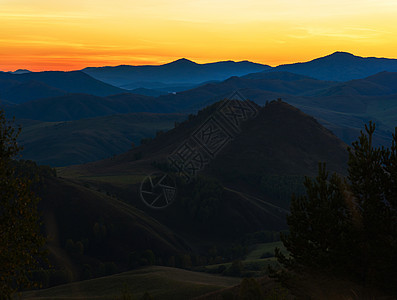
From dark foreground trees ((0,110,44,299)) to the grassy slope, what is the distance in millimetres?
46935

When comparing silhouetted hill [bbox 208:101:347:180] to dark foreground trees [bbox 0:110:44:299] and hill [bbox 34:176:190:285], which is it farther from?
dark foreground trees [bbox 0:110:44:299]

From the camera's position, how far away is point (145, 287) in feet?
250

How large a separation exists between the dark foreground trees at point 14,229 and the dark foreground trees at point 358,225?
1522cm

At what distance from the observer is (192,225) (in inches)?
5640

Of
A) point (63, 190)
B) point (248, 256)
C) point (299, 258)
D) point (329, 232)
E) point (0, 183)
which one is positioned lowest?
point (248, 256)

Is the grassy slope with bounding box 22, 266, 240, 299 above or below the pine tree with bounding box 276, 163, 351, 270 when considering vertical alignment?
below

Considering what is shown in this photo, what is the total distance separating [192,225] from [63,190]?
42.2 m

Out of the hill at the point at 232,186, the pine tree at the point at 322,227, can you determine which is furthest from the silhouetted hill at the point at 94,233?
the pine tree at the point at 322,227

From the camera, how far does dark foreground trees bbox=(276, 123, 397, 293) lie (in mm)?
25281

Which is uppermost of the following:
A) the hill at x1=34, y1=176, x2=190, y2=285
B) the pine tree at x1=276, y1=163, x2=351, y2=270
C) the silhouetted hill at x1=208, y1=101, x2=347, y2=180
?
the pine tree at x1=276, y1=163, x2=351, y2=270

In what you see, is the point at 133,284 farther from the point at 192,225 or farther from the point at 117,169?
the point at 117,169

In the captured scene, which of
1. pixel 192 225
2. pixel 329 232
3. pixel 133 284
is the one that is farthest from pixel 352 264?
pixel 192 225

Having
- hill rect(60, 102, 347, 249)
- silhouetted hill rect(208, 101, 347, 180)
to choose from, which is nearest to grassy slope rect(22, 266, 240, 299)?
hill rect(60, 102, 347, 249)

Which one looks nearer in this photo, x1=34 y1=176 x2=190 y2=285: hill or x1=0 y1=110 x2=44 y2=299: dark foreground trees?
x1=0 y1=110 x2=44 y2=299: dark foreground trees
